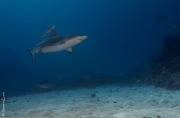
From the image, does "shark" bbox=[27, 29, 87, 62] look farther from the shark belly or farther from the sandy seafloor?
the sandy seafloor

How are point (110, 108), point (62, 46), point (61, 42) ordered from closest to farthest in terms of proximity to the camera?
point (110, 108), point (61, 42), point (62, 46)

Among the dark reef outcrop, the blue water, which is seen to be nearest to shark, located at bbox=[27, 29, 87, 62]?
the dark reef outcrop

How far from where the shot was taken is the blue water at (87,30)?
9525cm

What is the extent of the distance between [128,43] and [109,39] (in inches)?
596

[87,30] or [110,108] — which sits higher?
[87,30]

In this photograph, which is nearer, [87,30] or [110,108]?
[110,108]

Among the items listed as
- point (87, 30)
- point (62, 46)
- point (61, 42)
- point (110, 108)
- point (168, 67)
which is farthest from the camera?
point (87, 30)

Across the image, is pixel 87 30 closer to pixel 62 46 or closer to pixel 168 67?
pixel 168 67

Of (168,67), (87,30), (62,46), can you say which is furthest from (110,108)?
(87,30)

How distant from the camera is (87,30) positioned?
458 ft

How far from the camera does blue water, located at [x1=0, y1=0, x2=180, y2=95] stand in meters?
95.2

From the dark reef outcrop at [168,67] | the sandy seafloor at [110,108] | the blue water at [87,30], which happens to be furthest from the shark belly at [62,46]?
the blue water at [87,30]

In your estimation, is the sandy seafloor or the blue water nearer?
the sandy seafloor

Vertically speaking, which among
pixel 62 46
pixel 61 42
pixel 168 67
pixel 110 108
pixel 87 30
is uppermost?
pixel 87 30
